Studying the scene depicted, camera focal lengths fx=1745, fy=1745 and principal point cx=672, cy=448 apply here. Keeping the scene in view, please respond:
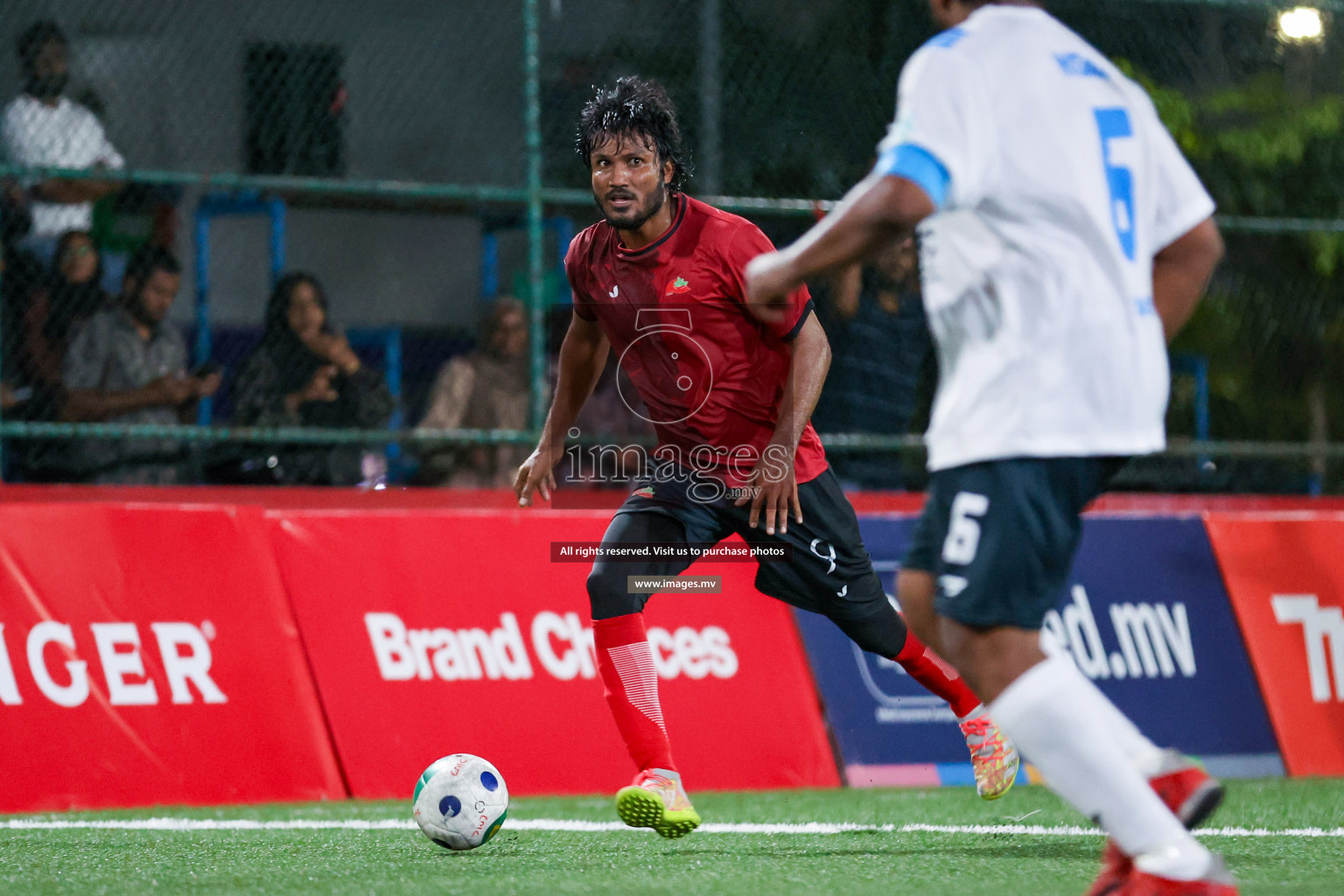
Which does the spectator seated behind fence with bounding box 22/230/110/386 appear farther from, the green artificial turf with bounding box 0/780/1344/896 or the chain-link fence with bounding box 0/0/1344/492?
the green artificial turf with bounding box 0/780/1344/896

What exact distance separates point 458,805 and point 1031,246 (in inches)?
94.3

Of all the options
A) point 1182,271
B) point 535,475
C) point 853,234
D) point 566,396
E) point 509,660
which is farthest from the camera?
point 509,660

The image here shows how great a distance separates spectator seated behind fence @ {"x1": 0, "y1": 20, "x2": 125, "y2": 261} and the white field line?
367 cm

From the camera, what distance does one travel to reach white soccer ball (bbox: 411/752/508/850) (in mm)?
4855

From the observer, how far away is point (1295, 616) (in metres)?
7.82

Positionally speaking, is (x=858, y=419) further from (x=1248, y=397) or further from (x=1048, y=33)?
(x=1048, y=33)

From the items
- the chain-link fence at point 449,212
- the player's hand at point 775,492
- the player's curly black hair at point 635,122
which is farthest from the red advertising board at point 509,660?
the player's curly black hair at point 635,122

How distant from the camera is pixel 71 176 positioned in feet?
26.1

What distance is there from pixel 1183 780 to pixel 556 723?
12.3 feet

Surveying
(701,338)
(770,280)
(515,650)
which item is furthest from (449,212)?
(770,280)

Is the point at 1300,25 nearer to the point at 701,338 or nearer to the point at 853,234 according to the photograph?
the point at 701,338

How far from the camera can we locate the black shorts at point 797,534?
17.5ft

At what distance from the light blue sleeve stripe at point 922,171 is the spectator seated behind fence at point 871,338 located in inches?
222

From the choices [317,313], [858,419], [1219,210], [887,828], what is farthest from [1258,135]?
[887,828]
